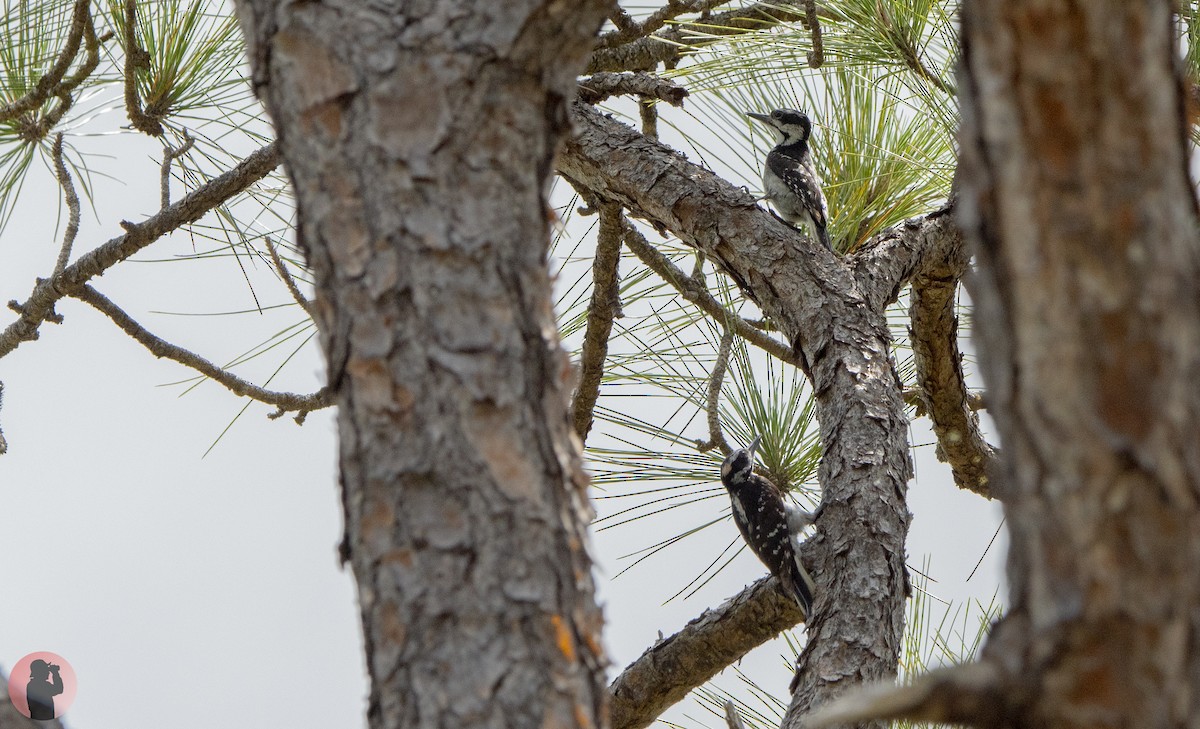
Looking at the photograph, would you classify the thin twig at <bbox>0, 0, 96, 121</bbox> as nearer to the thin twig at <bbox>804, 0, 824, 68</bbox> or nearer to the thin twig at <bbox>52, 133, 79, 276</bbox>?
the thin twig at <bbox>52, 133, 79, 276</bbox>

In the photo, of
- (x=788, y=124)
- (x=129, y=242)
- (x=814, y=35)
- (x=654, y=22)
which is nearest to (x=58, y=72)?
(x=129, y=242)

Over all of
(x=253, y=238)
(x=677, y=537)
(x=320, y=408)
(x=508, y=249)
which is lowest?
(x=508, y=249)

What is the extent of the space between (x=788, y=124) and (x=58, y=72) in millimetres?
1967

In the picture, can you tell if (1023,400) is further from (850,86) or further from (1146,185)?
(850,86)

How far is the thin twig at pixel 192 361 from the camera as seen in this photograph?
2.35 meters

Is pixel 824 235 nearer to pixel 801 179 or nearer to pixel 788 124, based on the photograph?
pixel 788 124

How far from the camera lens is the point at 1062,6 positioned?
579 millimetres

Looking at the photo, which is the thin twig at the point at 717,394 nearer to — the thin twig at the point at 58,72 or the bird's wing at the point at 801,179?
the bird's wing at the point at 801,179

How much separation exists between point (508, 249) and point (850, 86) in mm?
2098

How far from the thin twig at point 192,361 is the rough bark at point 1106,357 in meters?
1.83

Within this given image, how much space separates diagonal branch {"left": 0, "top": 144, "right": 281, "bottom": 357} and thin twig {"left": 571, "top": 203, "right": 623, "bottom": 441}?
73 centimetres

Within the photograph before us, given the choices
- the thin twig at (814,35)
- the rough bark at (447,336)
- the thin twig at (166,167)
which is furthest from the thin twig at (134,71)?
the rough bark at (447,336)

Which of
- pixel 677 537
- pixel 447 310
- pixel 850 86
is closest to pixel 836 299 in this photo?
pixel 850 86

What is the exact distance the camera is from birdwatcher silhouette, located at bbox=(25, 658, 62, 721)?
1104mm
